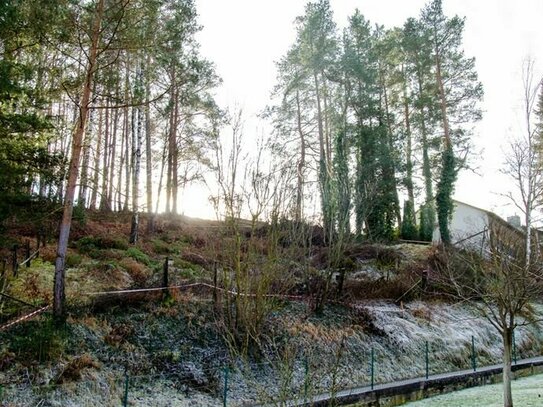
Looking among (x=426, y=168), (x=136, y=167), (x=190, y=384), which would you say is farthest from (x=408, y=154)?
(x=190, y=384)

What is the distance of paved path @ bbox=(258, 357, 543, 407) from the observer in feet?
34.3

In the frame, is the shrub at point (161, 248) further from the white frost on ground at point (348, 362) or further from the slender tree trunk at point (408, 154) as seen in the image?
the slender tree trunk at point (408, 154)

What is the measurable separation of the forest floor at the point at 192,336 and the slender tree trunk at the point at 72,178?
1.64 ft

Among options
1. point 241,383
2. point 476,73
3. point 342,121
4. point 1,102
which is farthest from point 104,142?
point 476,73

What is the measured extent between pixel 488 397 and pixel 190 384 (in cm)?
798

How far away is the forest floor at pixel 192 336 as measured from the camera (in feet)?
29.5

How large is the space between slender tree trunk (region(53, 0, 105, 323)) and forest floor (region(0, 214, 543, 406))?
50 cm

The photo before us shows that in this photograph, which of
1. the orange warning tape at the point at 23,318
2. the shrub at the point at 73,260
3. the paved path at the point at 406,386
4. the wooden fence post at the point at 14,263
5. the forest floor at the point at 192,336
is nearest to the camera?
the forest floor at the point at 192,336

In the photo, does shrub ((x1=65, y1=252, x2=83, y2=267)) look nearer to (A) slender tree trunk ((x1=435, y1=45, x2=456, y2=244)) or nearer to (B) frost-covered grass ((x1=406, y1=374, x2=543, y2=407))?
(B) frost-covered grass ((x1=406, y1=374, x2=543, y2=407))

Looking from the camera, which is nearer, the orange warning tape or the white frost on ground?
the white frost on ground

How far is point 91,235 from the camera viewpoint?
1753 centimetres

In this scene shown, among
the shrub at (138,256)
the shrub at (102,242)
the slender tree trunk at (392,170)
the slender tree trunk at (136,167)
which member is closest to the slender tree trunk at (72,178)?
the shrub at (138,256)

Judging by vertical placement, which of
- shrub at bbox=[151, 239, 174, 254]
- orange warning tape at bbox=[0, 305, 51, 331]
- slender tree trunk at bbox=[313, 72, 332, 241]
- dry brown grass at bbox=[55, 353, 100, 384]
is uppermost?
slender tree trunk at bbox=[313, 72, 332, 241]

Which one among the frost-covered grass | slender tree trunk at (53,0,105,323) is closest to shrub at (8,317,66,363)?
slender tree trunk at (53,0,105,323)
